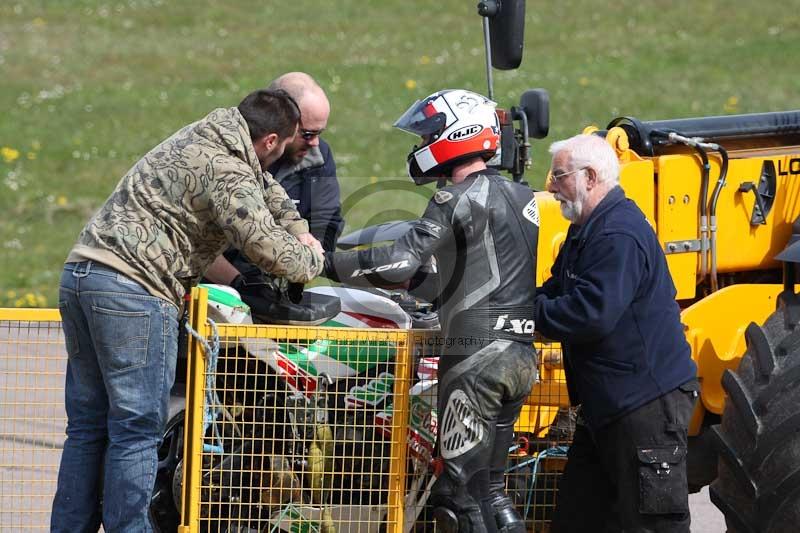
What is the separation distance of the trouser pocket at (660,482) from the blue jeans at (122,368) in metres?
1.91

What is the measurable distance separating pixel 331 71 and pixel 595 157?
669 inches

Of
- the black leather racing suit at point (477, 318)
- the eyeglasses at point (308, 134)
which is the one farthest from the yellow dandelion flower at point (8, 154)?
the black leather racing suit at point (477, 318)

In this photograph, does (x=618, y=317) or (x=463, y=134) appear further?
(x=463, y=134)

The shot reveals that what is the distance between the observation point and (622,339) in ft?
16.3

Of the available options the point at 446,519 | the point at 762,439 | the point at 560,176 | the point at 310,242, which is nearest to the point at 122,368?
the point at 310,242

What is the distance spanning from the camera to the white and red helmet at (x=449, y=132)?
5180mm

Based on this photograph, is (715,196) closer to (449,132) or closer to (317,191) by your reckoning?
(449,132)

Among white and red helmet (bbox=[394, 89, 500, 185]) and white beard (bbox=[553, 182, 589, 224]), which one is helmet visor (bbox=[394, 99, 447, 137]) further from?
white beard (bbox=[553, 182, 589, 224])

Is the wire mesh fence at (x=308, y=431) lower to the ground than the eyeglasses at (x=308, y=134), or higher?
lower

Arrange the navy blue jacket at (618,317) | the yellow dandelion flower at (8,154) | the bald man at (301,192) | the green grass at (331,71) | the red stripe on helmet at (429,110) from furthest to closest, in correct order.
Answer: the yellow dandelion flower at (8,154)
the green grass at (331,71)
the bald man at (301,192)
the red stripe on helmet at (429,110)
the navy blue jacket at (618,317)

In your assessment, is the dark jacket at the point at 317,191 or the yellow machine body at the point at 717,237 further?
the dark jacket at the point at 317,191

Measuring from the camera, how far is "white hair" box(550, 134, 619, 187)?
5.05 m

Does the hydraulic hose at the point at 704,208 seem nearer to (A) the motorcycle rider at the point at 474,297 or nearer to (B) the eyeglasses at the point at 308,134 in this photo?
(A) the motorcycle rider at the point at 474,297

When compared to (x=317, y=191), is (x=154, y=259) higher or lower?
lower
